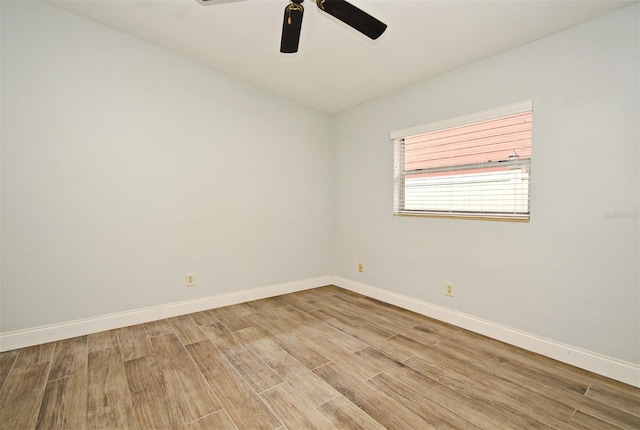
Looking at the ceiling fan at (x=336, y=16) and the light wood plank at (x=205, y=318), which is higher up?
the ceiling fan at (x=336, y=16)

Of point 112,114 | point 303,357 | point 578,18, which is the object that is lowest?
point 303,357

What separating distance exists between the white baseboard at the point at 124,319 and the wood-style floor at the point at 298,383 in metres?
0.07

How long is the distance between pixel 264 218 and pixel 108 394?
80.9 inches

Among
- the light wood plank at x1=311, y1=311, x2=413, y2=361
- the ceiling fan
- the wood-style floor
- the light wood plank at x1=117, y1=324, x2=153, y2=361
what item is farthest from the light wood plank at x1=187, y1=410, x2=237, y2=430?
the ceiling fan

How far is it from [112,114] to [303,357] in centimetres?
253

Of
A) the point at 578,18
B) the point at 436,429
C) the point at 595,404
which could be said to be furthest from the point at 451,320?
the point at 578,18

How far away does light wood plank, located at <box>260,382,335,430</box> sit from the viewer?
→ 136cm

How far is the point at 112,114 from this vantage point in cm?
236

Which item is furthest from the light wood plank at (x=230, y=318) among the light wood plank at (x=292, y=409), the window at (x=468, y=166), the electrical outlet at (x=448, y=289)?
the window at (x=468, y=166)

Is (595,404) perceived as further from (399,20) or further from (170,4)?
(170,4)

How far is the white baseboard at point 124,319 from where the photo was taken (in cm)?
203

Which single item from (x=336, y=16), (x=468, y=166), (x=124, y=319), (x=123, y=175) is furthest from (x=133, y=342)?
(x=468, y=166)

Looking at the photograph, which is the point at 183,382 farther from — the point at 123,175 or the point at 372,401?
the point at 123,175

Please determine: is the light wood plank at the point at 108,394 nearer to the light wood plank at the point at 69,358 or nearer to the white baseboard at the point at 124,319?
the light wood plank at the point at 69,358
